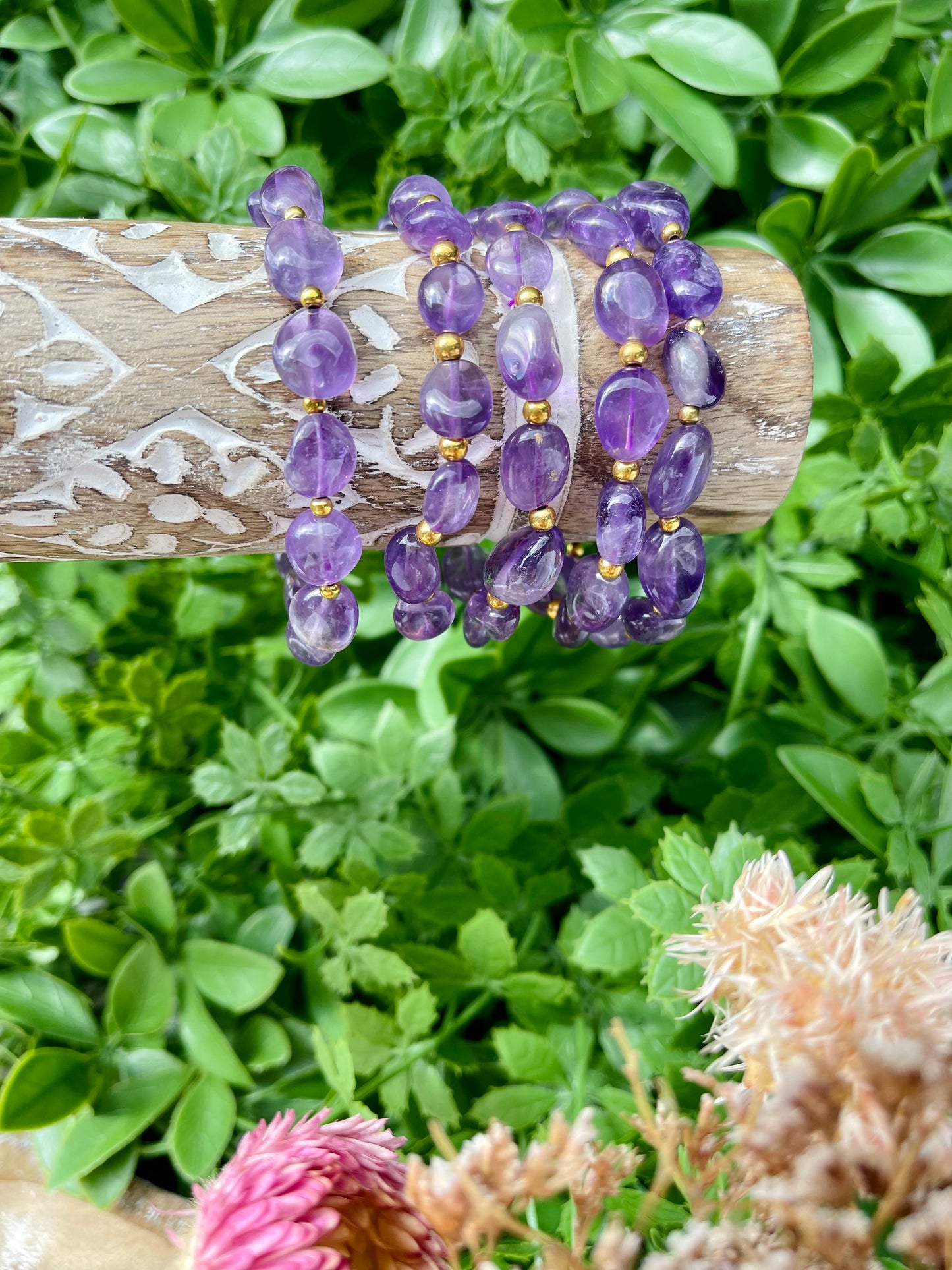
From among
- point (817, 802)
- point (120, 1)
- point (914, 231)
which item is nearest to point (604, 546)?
point (817, 802)

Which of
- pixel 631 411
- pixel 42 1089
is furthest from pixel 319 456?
pixel 42 1089

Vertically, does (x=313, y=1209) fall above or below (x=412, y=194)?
below

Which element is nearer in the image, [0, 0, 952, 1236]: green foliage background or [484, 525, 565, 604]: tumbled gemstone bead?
[484, 525, 565, 604]: tumbled gemstone bead

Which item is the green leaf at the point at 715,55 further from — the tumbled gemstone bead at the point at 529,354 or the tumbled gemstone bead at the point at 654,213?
the tumbled gemstone bead at the point at 529,354

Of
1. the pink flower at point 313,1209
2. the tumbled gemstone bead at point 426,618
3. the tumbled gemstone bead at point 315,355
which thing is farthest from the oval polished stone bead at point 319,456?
the pink flower at point 313,1209

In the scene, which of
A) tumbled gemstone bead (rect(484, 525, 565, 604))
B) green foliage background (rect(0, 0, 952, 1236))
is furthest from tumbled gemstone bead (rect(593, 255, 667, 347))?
green foliage background (rect(0, 0, 952, 1236))

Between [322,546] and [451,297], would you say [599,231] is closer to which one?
[451,297]

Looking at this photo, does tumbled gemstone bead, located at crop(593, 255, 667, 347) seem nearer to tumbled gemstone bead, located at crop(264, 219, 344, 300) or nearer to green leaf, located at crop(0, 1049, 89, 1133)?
tumbled gemstone bead, located at crop(264, 219, 344, 300)
